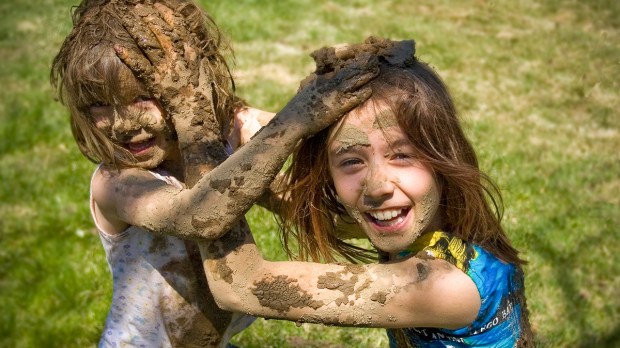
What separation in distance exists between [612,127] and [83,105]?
16.0 feet

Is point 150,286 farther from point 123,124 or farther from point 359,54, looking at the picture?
point 359,54

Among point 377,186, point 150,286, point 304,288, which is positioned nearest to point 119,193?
point 150,286

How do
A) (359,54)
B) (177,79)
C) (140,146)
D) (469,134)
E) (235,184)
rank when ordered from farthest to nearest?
1. (469,134)
2. (140,146)
3. (177,79)
4. (359,54)
5. (235,184)

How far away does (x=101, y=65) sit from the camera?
80.4 inches

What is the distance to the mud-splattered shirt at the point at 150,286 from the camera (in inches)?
88.8

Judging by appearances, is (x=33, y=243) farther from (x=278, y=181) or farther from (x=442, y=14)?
(x=442, y=14)

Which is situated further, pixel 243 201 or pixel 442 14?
pixel 442 14

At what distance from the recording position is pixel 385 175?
1.84 metres

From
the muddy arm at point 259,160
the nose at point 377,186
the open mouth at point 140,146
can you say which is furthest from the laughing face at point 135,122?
the nose at point 377,186

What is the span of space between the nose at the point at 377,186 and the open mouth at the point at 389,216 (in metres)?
0.04

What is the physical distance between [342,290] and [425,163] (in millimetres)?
414

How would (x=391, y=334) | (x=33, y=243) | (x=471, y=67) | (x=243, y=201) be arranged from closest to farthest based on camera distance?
1. (x=243, y=201)
2. (x=391, y=334)
3. (x=33, y=243)
4. (x=471, y=67)

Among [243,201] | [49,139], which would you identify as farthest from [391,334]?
[49,139]

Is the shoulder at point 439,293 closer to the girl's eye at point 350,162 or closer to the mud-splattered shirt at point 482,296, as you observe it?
the mud-splattered shirt at point 482,296
